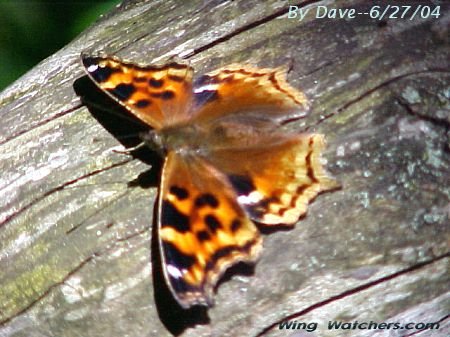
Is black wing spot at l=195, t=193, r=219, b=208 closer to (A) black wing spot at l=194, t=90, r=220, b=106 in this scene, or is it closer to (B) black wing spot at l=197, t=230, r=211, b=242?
(B) black wing spot at l=197, t=230, r=211, b=242

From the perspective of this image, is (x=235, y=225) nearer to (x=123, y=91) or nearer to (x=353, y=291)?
(x=353, y=291)

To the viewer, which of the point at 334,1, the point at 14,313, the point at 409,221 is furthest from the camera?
the point at 334,1

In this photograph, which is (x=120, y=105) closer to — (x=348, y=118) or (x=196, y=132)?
(x=196, y=132)

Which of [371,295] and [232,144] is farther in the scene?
[232,144]

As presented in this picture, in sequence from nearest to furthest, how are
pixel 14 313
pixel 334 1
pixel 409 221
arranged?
1. pixel 409 221
2. pixel 14 313
3. pixel 334 1

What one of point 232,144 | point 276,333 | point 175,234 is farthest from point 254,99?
point 276,333

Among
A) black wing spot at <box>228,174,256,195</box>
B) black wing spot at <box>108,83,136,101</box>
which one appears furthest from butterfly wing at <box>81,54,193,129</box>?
black wing spot at <box>228,174,256,195</box>

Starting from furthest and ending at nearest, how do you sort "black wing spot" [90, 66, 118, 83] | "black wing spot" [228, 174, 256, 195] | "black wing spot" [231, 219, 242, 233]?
1. "black wing spot" [90, 66, 118, 83]
2. "black wing spot" [228, 174, 256, 195]
3. "black wing spot" [231, 219, 242, 233]
